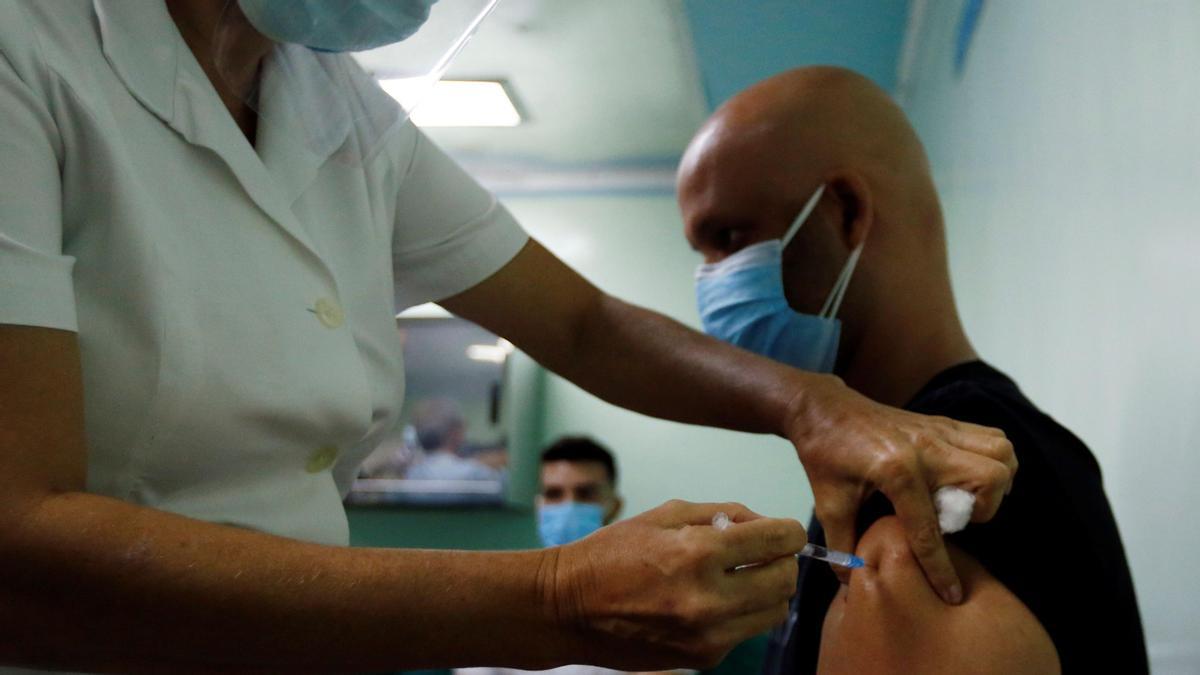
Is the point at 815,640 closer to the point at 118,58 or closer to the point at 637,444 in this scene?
the point at 118,58

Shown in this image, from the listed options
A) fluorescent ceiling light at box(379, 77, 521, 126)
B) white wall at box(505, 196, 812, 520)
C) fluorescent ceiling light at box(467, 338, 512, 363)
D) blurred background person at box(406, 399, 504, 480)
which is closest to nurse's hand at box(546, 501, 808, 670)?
fluorescent ceiling light at box(379, 77, 521, 126)

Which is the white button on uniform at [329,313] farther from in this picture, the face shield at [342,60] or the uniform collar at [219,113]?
the face shield at [342,60]

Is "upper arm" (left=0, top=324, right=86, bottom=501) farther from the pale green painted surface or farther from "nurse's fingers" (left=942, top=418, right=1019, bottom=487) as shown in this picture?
the pale green painted surface

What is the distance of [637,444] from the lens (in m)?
4.34

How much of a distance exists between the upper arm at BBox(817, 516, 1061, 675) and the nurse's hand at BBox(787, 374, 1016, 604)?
2 cm

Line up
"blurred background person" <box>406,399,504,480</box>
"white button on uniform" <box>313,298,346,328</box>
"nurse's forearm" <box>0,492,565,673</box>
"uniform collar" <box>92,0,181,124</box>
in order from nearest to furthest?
"nurse's forearm" <box>0,492,565,673</box> < "uniform collar" <box>92,0,181,124</box> < "white button on uniform" <box>313,298,346,328</box> < "blurred background person" <box>406,399,504,480</box>

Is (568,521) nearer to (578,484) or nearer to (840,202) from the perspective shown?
(578,484)

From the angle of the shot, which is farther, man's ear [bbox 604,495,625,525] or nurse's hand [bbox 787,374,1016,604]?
man's ear [bbox 604,495,625,525]

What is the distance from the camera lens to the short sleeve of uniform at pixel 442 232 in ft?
3.92

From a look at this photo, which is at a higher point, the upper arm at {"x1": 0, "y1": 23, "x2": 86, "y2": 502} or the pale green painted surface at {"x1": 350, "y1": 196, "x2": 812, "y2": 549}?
the upper arm at {"x1": 0, "y1": 23, "x2": 86, "y2": 502}

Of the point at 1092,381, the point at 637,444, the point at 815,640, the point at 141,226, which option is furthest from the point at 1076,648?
the point at 637,444

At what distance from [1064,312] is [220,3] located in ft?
4.08

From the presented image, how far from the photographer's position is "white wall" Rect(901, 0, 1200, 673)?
3.39ft

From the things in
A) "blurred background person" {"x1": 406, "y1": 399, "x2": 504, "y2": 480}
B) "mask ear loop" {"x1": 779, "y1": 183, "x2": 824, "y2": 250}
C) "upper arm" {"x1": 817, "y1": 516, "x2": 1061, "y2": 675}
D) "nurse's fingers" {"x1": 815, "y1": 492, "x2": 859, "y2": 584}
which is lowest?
"blurred background person" {"x1": 406, "y1": 399, "x2": 504, "y2": 480}
